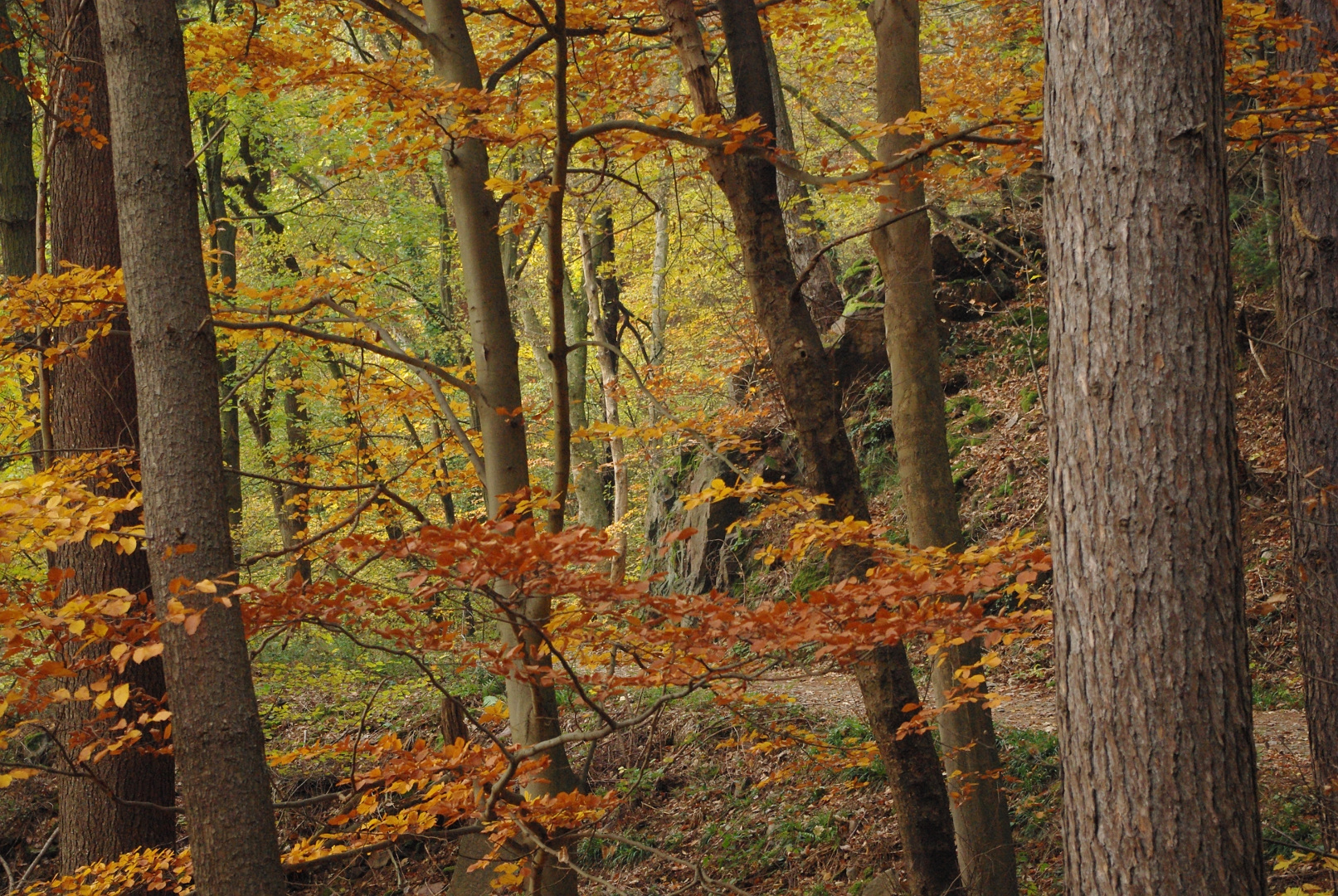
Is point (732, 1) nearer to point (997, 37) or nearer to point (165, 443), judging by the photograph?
point (165, 443)

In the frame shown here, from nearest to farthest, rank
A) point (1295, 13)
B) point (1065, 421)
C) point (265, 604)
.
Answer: point (1065, 421), point (265, 604), point (1295, 13)

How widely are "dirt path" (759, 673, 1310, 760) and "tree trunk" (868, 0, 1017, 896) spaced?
1.79 ft

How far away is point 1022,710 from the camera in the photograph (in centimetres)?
736

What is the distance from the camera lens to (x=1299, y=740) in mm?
6012

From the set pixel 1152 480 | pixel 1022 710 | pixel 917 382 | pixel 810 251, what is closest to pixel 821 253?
pixel 917 382

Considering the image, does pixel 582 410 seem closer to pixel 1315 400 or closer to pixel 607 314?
pixel 607 314

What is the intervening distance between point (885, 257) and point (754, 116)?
149 centimetres

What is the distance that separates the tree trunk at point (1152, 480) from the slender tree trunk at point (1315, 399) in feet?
8.95

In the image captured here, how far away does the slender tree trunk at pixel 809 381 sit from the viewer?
186 inches

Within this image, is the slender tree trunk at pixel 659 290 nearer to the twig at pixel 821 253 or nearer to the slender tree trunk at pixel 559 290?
the twig at pixel 821 253

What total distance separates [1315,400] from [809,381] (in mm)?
2756

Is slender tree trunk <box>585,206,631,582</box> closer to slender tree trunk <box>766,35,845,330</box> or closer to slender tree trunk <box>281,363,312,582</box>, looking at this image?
slender tree trunk <box>766,35,845,330</box>

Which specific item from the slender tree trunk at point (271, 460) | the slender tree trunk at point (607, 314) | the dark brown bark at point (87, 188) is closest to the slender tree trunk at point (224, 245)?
the slender tree trunk at point (271, 460)

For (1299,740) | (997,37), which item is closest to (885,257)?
(1299,740)
